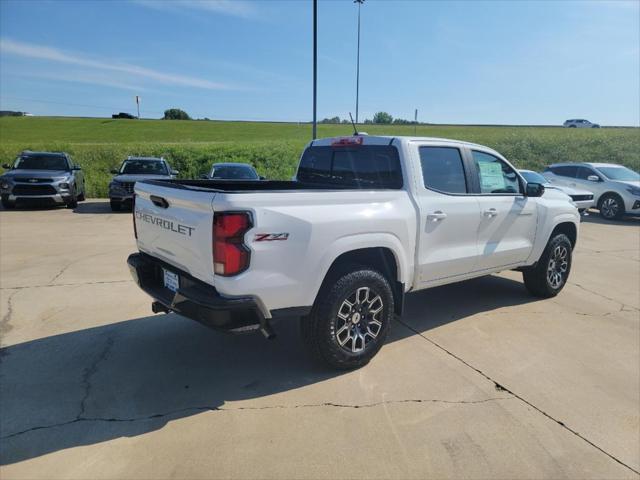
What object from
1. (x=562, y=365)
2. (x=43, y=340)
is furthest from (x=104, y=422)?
(x=562, y=365)

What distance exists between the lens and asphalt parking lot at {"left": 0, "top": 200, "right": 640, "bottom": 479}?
2.60 m

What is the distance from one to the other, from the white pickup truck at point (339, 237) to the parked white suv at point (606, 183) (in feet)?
35.0

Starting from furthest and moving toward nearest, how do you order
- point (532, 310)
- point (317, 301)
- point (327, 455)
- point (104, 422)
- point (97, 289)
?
point (97, 289)
point (532, 310)
point (317, 301)
point (104, 422)
point (327, 455)

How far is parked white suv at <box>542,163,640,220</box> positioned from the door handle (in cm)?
1256

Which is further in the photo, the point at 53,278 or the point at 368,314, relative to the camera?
the point at 53,278

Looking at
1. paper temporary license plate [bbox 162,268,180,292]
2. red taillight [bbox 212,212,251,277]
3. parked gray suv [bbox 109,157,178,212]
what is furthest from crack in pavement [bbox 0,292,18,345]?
parked gray suv [bbox 109,157,178,212]

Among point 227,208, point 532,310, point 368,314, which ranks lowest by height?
point 532,310

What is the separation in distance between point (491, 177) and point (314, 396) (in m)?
3.10

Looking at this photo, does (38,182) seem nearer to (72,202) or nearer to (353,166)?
(72,202)

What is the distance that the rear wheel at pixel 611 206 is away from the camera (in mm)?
13789

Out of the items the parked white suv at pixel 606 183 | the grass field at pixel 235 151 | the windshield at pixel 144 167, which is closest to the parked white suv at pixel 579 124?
the grass field at pixel 235 151

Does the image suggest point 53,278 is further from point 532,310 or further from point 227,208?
point 532,310

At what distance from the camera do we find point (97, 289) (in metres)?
5.70

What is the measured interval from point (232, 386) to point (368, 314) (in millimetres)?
1213
